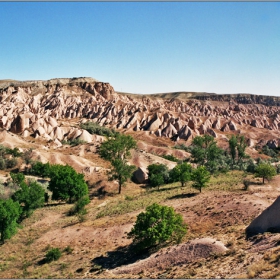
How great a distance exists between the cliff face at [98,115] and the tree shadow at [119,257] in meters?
76.5

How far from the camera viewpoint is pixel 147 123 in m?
141

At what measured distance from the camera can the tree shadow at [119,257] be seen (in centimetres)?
2674

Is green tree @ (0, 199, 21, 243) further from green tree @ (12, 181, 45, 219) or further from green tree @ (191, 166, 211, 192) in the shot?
green tree @ (191, 166, 211, 192)

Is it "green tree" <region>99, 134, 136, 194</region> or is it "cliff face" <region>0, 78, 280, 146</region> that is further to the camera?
"cliff face" <region>0, 78, 280, 146</region>

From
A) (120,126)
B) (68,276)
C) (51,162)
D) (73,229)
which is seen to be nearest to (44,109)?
(120,126)

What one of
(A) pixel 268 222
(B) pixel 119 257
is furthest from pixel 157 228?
(A) pixel 268 222

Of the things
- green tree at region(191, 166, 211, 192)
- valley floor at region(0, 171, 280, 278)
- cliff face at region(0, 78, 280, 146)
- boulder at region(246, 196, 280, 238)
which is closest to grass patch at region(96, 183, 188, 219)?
valley floor at region(0, 171, 280, 278)

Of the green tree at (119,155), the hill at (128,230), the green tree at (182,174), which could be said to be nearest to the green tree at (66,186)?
the hill at (128,230)

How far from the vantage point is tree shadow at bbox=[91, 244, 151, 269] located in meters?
26.7

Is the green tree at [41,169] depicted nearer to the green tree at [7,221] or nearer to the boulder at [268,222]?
the green tree at [7,221]

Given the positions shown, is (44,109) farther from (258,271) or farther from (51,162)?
(258,271)

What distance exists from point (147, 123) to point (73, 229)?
10662 centimetres

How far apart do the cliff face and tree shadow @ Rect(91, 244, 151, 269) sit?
76.5 meters

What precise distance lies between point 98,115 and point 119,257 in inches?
5245
